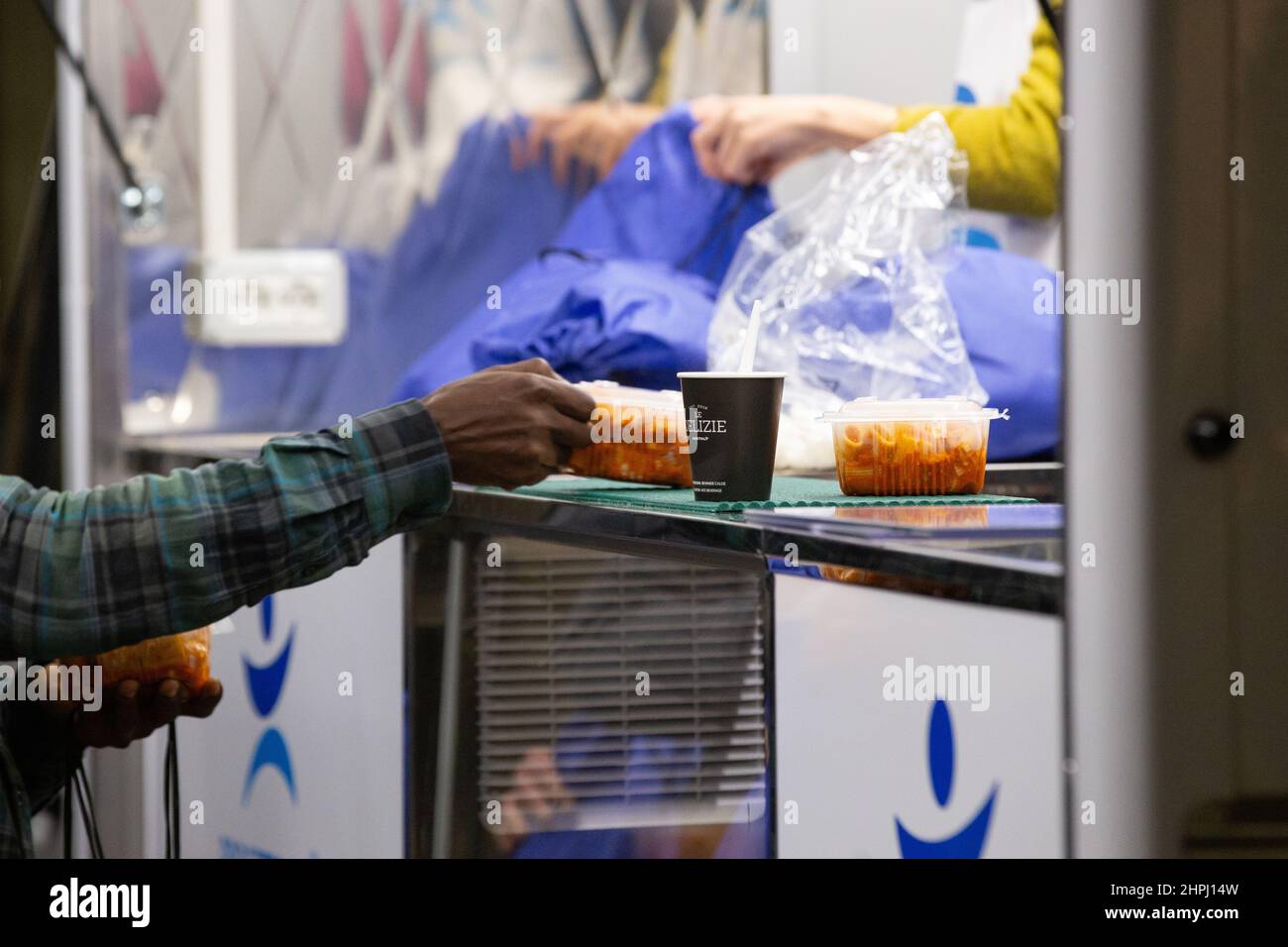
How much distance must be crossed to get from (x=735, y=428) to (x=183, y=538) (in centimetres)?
37

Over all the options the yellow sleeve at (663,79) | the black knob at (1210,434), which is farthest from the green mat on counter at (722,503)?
the yellow sleeve at (663,79)

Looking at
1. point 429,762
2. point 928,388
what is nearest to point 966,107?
point 928,388

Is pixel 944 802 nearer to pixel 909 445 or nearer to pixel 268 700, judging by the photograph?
pixel 909 445

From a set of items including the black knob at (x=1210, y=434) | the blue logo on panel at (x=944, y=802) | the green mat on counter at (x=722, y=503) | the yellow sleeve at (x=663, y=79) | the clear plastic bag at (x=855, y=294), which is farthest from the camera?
the yellow sleeve at (x=663, y=79)

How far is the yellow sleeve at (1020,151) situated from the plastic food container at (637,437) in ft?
2.50

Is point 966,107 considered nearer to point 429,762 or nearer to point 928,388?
point 928,388

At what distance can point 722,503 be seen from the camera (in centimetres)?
111

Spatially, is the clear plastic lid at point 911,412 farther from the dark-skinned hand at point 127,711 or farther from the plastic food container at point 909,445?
the dark-skinned hand at point 127,711

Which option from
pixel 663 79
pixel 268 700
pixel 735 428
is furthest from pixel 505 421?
pixel 663 79

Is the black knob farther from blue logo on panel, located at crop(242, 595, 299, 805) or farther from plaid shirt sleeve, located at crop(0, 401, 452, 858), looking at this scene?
blue logo on panel, located at crop(242, 595, 299, 805)

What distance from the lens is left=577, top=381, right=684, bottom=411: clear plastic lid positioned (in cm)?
126

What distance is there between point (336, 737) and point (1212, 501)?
1.29m

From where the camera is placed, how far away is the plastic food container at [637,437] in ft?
4.16

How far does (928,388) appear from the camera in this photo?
1.47 m
